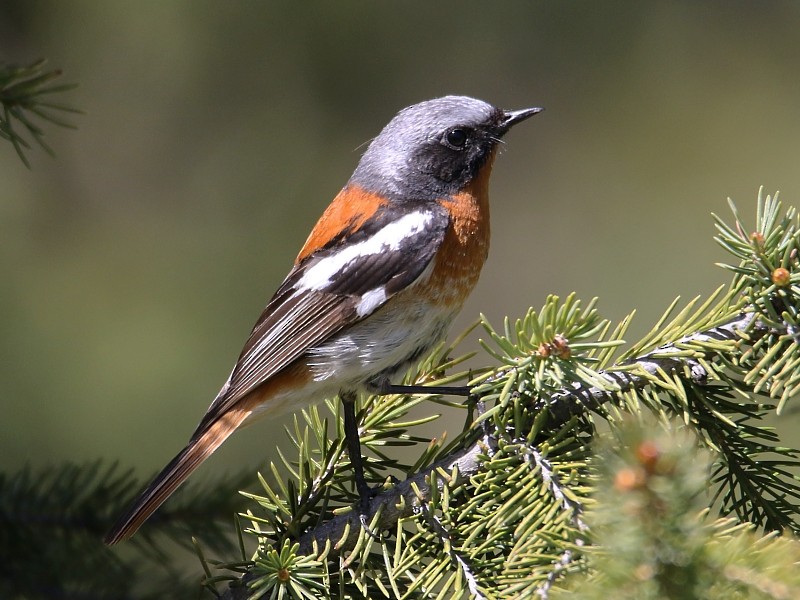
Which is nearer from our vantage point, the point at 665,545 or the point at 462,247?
the point at 665,545

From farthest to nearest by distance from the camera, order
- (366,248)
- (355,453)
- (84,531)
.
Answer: (366,248) → (84,531) → (355,453)

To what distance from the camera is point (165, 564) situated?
2.76m

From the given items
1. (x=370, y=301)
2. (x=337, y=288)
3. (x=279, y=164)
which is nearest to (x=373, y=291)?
(x=370, y=301)

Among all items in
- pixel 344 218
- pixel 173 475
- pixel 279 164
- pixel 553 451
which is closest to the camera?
pixel 553 451

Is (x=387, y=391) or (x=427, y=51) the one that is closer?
(x=387, y=391)

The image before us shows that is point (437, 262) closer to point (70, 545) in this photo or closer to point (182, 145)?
point (70, 545)

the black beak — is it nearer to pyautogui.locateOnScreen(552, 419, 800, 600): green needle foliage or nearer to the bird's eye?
the bird's eye

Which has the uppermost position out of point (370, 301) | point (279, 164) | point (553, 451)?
point (279, 164)

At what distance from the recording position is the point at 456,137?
3.23m

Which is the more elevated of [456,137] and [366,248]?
[456,137]

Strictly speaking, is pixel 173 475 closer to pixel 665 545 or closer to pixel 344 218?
pixel 344 218

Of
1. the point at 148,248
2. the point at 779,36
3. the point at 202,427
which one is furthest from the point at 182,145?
the point at 779,36

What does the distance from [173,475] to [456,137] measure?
162 cm

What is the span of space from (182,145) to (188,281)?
1.01m
